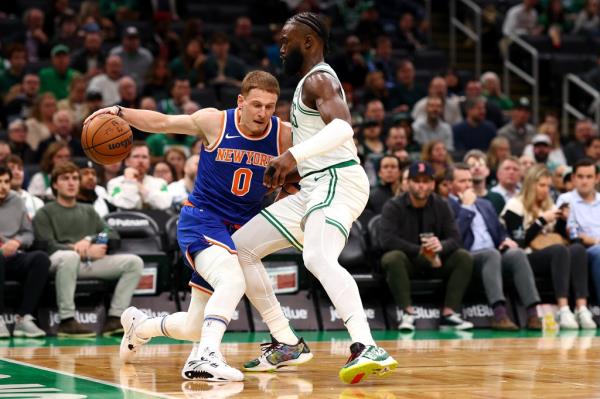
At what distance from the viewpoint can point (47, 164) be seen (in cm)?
1221

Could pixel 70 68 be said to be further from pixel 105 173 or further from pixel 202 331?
pixel 202 331

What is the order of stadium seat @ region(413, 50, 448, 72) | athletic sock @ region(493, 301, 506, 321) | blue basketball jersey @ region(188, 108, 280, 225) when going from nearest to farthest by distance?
blue basketball jersey @ region(188, 108, 280, 225) → athletic sock @ region(493, 301, 506, 321) → stadium seat @ region(413, 50, 448, 72)

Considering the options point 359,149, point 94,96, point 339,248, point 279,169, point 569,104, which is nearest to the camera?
point 279,169

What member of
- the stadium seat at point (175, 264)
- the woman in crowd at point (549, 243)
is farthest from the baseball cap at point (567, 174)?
the stadium seat at point (175, 264)

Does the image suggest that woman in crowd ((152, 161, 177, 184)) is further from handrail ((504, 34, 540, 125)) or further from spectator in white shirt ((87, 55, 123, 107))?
handrail ((504, 34, 540, 125))

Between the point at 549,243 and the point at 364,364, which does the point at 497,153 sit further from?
the point at 364,364

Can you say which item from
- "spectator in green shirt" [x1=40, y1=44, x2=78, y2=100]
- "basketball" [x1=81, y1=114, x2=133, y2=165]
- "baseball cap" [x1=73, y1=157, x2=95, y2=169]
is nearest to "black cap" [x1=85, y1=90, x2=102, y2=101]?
"spectator in green shirt" [x1=40, y1=44, x2=78, y2=100]

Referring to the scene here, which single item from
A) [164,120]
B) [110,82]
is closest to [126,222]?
[110,82]

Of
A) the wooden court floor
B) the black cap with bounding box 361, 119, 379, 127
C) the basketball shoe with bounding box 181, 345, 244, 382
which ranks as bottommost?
the wooden court floor

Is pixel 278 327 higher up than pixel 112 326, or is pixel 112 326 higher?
pixel 278 327

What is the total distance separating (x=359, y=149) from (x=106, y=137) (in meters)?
7.58

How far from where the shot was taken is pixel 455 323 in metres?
11.6

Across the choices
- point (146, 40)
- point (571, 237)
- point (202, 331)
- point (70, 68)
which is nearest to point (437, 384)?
point (202, 331)

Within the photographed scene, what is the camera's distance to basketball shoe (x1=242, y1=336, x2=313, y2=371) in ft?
24.2
